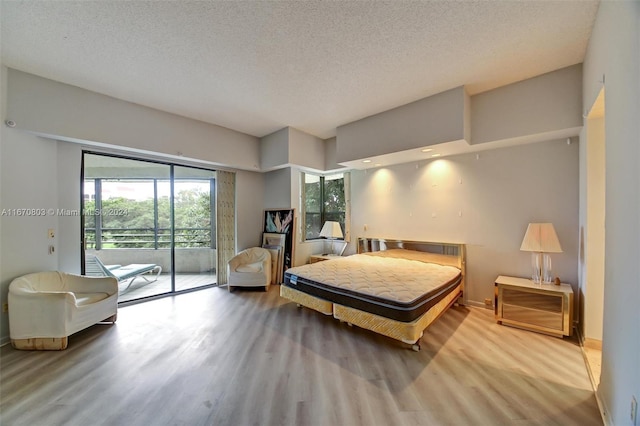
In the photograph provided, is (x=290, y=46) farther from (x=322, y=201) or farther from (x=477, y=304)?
(x=477, y=304)

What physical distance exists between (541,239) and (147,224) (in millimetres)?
6462

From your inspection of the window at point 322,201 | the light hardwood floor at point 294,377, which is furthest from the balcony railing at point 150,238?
the window at point 322,201

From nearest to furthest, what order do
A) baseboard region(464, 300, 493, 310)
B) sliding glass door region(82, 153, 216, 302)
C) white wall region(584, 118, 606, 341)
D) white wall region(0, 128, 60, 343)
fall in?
white wall region(584, 118, 606, 341), white wall region(0, 128, 60, 343), baseboard region(464, 300, 493, 310), sliding glass door region(82, 153, 216, 302)

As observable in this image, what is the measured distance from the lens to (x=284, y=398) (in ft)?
6.02

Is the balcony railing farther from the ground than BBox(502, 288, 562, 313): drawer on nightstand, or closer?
farther from the ground

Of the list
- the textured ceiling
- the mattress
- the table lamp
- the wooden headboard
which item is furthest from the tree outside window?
the textured ceiling

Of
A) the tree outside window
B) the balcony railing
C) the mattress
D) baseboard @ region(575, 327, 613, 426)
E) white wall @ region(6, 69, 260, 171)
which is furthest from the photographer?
the tree outside window

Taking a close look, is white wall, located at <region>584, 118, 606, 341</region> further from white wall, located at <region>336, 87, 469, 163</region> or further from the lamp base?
white wall, located at <region>336, 87, 469, 163</region>

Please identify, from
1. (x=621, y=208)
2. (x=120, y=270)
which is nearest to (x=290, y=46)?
(x=621, y=208)

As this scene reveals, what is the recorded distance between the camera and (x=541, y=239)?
2891 millimetres

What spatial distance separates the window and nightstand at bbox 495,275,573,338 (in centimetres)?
297

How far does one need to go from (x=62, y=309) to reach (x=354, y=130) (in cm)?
452

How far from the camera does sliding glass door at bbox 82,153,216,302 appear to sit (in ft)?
12.7

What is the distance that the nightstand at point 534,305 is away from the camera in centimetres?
265
